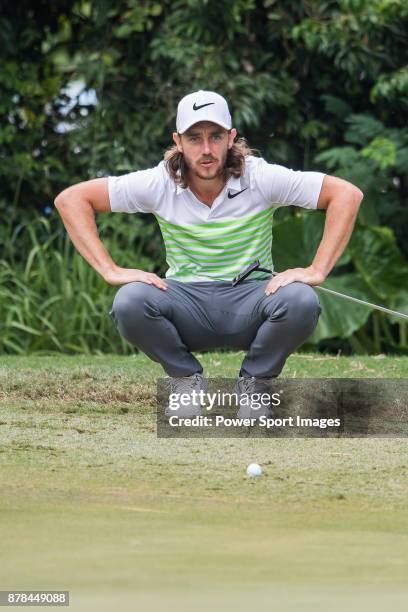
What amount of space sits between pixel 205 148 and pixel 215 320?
711 mm

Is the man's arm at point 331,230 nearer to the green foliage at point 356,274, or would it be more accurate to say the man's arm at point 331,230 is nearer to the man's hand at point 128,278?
the man's hand at point 128,278

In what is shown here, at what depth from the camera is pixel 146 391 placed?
5.80 meters

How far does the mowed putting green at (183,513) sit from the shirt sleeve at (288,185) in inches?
40.2

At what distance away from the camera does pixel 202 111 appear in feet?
16.6

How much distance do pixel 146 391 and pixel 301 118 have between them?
4.68m

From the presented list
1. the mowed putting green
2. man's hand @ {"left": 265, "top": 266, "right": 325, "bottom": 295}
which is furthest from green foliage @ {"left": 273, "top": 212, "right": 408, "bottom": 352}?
man's hand @ {"left": 265, "top": 266, "right": 325, "bottom": 295}

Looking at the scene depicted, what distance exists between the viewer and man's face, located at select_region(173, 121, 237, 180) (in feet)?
16.7

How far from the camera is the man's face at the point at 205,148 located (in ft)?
16.7

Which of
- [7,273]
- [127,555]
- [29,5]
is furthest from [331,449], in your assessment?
[29,5]

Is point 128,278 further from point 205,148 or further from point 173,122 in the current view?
point 173,122

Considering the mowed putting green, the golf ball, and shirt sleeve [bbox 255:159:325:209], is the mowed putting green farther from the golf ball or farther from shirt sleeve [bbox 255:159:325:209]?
shirt sleeve [bbox 255:159:325:209]

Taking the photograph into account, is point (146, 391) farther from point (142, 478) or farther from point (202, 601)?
point (202, 601)

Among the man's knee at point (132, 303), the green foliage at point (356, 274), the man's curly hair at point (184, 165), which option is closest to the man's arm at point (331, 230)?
the man's curly hair at point (184, 165)

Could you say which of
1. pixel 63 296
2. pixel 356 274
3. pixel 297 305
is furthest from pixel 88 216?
pixel 356 274
